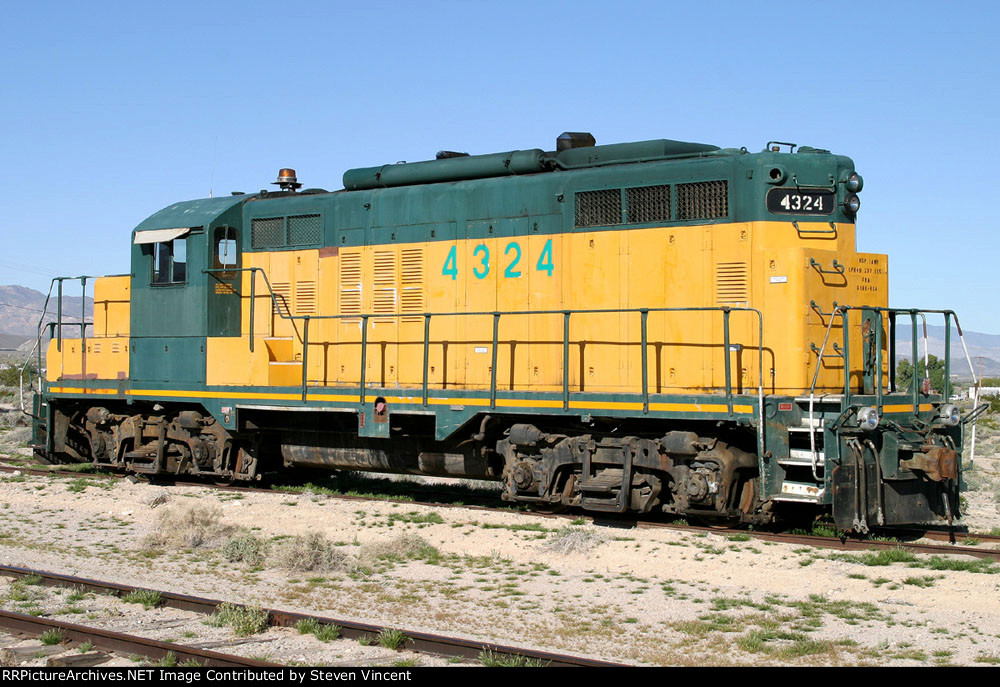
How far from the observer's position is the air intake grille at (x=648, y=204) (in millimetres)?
11094

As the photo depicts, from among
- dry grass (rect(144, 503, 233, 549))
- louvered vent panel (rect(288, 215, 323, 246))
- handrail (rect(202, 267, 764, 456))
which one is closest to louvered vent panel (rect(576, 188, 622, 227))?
handrail (rect(202, 267, 764, 456))

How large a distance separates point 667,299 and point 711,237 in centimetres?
86

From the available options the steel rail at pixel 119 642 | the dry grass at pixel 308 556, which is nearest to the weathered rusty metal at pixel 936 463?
the dry grass at pixel 308 556

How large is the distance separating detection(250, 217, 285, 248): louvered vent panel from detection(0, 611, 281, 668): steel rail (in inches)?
307

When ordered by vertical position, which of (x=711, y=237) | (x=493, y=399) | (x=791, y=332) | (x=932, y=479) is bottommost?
(x=932, y=479)

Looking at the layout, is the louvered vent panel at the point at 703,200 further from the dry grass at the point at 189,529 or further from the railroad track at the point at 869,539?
the dry grass at the point at 189,529

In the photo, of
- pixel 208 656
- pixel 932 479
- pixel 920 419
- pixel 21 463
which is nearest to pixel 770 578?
pixel 932 479

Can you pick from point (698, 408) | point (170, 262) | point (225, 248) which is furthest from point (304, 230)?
point (698, 408)

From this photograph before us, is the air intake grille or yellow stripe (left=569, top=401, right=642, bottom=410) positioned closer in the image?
yellow stripe (left=569, top=401, right=642, bottom=410)

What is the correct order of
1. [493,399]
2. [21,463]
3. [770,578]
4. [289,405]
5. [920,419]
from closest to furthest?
1. [770,578]
2. [920,419]
3. [493,399]
4. [289,405]
5. [21,463]

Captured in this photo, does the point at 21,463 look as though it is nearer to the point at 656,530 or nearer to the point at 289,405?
the point at 289,405

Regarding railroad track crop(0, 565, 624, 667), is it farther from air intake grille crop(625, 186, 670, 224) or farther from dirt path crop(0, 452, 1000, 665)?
air intake grille crop(625, 186, 670, 224)

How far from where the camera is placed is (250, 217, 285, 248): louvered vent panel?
14164 millimetres
